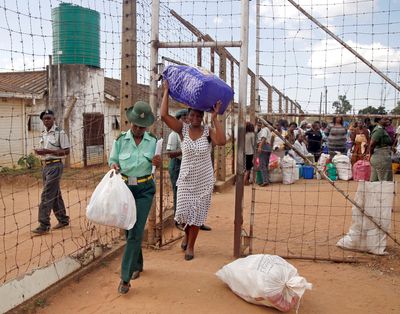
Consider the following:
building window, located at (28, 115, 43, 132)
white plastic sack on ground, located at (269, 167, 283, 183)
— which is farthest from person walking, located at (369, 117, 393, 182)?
building window, located at (28, 115, 43, 132)

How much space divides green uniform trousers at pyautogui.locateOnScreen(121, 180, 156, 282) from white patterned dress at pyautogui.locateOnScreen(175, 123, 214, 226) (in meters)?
0.64

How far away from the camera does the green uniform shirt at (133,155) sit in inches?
155

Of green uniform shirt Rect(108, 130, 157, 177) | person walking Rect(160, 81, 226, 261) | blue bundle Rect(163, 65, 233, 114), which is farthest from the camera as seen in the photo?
person walking Rect(160, 81, 226, 261)

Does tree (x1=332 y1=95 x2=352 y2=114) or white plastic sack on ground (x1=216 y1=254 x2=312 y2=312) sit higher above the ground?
tree (x1=332 y1=95 x2=352 y2=114)

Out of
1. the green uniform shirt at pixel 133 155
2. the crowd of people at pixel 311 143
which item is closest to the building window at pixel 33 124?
the crowd of people at pixel 311 143

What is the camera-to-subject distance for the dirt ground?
143 inches

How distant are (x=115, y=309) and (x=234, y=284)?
1063 mm

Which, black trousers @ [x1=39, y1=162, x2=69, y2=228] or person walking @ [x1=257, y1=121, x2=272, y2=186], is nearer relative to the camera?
black trousers @ [x1=39, y1=162, x2=69, y2=228]

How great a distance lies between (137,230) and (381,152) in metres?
4.93

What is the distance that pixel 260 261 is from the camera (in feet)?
12.1

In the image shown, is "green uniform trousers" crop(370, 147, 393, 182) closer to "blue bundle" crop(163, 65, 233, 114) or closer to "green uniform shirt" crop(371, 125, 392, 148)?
"green uniform shirt" crop(371, 125, 392, 148)

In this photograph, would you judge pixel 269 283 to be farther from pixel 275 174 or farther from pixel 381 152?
pixel 275 174

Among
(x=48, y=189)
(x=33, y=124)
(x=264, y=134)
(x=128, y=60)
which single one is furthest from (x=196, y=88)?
(x=33, y=124)

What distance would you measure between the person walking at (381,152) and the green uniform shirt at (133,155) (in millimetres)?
4502
